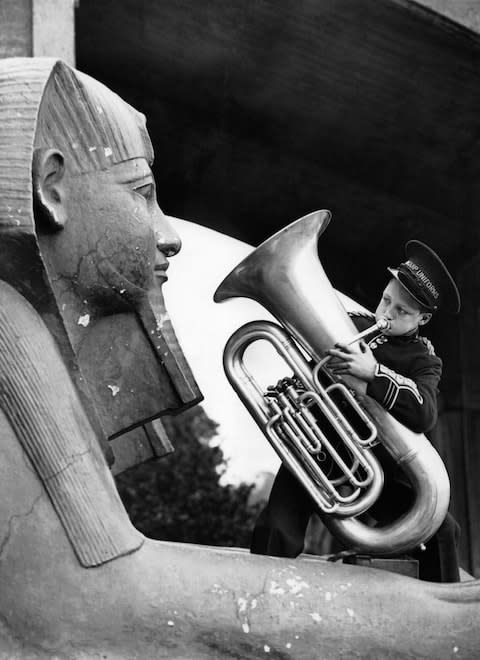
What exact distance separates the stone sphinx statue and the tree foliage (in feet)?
25.0

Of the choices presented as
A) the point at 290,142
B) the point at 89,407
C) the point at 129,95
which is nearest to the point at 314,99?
the point at 290,142

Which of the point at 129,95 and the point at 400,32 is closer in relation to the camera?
the point at 400,32

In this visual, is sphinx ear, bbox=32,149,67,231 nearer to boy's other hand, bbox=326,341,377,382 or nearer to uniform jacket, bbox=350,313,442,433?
boy's other hand, bbox=326,341,377,382

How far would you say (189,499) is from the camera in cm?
1282

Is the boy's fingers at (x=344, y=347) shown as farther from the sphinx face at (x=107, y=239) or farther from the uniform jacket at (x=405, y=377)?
the sphinx face at (x=107, y=239)

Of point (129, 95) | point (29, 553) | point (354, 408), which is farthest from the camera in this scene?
point (129, 95)

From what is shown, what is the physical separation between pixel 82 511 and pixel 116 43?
4.28 metres

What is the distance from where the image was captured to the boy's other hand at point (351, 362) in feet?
16.3

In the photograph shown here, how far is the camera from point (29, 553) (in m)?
4.12

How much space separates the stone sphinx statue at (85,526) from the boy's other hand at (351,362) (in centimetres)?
86

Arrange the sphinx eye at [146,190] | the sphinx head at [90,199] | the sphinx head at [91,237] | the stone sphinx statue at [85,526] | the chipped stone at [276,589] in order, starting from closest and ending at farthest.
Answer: the stone sphinx statue at [85,526] → the chipped stone at [276,589] → the sphinx head at [91,237] → the sphinx head at [90,199] → the sphinx eye at [146,190]

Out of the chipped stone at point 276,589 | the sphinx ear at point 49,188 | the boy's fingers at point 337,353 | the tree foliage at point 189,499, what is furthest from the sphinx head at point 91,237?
the tree foliage at point 189,499

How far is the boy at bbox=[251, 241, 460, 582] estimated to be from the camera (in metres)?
4.98

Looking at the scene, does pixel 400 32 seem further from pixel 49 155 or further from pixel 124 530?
pixel 124 530
